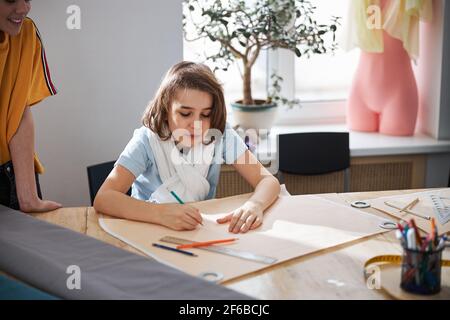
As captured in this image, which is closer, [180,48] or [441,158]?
[180,48]

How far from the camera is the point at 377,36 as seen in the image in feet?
10.1

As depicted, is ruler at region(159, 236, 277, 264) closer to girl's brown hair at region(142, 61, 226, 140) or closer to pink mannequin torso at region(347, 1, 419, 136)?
girl's brown hair at region(142, 61, 226, 140)

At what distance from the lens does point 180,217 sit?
1.71 m

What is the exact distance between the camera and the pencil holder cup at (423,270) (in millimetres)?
1332

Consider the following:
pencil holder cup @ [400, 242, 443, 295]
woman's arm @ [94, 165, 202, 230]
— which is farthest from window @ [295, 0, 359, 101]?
pencil holder cup @ [400, 242, 443, 295]

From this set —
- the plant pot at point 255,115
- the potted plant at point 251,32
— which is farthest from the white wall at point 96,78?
the plant pot at point 255,115

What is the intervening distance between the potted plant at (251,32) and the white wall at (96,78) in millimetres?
193

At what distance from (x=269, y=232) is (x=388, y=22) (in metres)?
1.69

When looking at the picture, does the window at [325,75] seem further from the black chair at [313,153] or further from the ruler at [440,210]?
the ruler at [440,210]

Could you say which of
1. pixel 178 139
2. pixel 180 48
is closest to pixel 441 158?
pixel 180 48

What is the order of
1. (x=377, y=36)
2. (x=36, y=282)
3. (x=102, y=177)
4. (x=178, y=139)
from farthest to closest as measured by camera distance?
(x=377, y=36) → (x=102, y=177) → (x=178, y=139) → (x=36, y=282)

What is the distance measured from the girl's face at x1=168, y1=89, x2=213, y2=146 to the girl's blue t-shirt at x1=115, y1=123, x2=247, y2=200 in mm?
120
